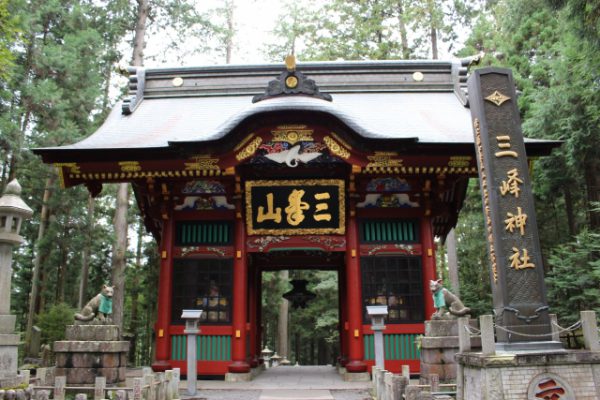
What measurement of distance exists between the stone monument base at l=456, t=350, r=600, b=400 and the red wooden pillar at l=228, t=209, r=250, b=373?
569 centimetres

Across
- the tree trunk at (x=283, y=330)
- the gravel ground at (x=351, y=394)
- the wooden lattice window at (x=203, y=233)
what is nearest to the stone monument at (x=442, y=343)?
the gravel ground at (x=351, y=394)

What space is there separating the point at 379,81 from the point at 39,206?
1414 centimetres

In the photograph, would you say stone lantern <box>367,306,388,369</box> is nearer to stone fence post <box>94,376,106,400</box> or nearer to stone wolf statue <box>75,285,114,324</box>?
stone fence post <box>94,376,106,400</box>

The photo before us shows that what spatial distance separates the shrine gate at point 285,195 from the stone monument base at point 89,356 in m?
1.86

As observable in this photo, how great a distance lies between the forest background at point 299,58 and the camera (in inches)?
465

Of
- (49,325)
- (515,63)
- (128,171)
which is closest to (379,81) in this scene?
(515,63)

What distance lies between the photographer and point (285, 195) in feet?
36.2

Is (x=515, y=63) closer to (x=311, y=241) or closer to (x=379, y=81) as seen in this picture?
(x=379, y=81)

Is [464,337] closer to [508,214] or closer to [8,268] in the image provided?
[508,214]

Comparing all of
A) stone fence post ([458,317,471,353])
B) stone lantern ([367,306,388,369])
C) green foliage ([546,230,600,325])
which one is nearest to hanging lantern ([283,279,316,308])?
stone lantern ([367,306,388,369])

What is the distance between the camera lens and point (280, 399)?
26.0ft

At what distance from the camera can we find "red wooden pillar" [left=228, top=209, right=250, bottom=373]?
10.4 m

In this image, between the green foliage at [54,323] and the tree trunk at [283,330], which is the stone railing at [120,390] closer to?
the green foliage at [54,323]

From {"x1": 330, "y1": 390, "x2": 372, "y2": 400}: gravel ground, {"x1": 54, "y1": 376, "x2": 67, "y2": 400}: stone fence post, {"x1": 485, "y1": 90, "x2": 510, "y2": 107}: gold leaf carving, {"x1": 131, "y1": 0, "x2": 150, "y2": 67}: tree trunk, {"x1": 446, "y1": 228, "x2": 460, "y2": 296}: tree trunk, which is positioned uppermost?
{"x1": 131, "y1": 0, "x2": 150, "y2": 67}: tree trunk
